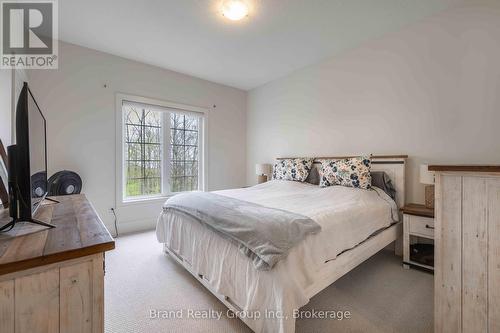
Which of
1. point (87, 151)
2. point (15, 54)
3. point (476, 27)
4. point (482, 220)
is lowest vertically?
point (482, 220)

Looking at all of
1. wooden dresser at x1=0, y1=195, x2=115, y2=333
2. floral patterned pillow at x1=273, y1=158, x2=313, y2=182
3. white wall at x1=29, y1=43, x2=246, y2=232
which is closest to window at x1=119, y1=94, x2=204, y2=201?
white wall at x1=29, y1=43, x2=246, y2=232

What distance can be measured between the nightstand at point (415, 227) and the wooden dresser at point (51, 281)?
2597 millimetres

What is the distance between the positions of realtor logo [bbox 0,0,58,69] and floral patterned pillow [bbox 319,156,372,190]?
3.29 metres

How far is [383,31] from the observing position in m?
2.60

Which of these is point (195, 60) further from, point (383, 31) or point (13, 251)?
point (13, 251)

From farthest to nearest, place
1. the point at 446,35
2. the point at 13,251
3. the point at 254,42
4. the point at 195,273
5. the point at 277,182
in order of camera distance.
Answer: the point at 277,182, the point at 254,42, the point at 446,35, the point at 195,273, the point at 13,251

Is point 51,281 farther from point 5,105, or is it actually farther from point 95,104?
point 95,104

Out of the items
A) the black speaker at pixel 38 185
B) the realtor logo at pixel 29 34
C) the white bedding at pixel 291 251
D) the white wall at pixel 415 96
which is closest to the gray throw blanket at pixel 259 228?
the white bedding at pixel 291 251

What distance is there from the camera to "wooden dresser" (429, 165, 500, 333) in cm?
104

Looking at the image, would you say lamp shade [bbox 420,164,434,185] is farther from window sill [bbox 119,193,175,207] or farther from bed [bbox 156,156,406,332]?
window sill [bbox 119,193,175,207]

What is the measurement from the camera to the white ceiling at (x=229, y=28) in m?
2.14

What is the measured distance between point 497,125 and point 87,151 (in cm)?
459

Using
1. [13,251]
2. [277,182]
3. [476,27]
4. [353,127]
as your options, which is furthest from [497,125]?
[13,251]

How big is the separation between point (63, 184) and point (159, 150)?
4.63 feet
